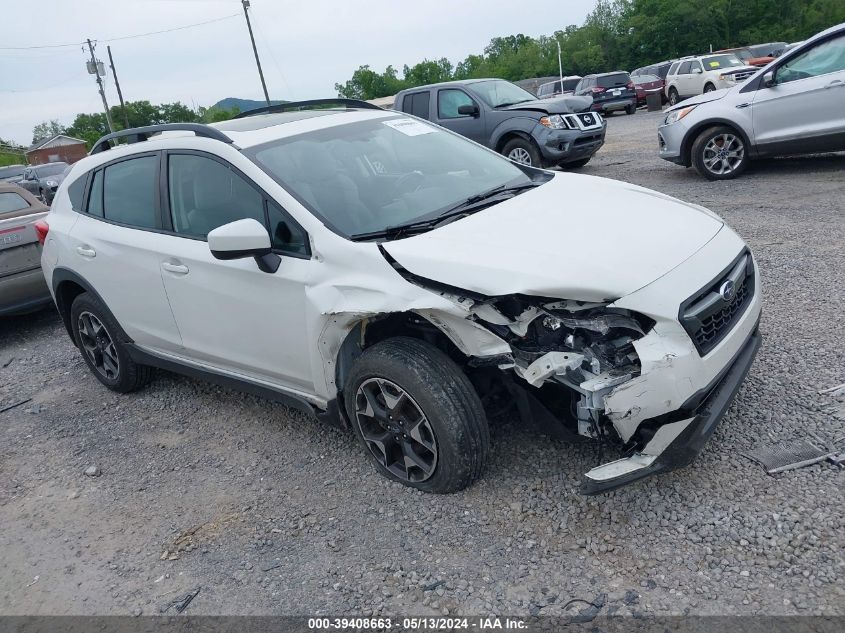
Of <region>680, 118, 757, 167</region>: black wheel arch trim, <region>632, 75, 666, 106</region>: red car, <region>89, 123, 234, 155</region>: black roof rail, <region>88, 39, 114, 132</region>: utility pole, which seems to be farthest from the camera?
<region>88, 39, 114, 132</region>: utility pole

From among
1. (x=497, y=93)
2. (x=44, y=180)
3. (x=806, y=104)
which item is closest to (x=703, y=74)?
(x=497, y=93)

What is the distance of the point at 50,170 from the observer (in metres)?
23.8

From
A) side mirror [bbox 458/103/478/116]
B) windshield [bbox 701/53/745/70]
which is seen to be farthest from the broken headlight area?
windshield [bbox 701/53/745/70]

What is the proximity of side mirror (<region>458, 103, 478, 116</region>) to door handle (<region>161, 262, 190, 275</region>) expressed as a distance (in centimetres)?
829

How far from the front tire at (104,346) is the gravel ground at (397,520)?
24 cm

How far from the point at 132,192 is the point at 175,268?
32.3 inches

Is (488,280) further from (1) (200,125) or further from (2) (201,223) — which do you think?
(1) (200,125)

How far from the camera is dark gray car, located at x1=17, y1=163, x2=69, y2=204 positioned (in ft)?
69.9

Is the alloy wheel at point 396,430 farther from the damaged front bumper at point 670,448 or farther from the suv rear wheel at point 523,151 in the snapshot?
the suv rear wheel at point 523,151

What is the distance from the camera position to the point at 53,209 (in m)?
5.10

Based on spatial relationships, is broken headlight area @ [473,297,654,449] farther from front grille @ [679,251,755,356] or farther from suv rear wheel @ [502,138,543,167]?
suv rear wheel @ [502,138,543,167]

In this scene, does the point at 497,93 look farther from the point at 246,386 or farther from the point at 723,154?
the point at 246,386

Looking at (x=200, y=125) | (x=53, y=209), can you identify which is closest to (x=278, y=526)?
(x=200, y=125)

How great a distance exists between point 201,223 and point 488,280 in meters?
1.89
